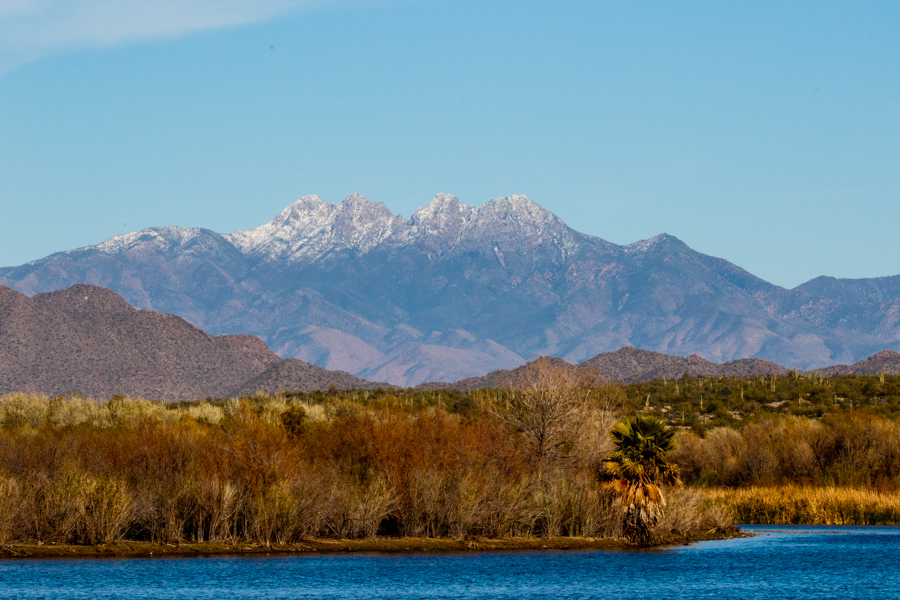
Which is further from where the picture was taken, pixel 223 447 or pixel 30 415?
pixel 30 415

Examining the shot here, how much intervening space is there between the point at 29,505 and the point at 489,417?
78.7ft

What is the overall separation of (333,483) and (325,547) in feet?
8.51

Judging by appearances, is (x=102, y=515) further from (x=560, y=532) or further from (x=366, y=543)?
(x=560, y=532)

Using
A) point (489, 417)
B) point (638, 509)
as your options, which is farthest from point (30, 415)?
point (638, 509)

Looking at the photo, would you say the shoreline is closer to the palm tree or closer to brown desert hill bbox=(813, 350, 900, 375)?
the palm tree

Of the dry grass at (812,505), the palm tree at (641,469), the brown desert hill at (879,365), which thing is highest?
the brown desert hill at (879,365)

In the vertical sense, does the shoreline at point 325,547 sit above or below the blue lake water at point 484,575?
above

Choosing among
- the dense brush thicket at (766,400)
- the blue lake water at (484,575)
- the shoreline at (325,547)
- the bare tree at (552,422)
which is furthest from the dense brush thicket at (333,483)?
the dense brush thicket at (766,400)

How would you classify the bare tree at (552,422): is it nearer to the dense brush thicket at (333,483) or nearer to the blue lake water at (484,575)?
the dense brush thicket at (333,483)

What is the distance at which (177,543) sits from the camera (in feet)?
155

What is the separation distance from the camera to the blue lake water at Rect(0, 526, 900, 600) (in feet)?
131

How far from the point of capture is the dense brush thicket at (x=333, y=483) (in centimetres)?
4659

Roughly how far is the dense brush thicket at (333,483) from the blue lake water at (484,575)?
6.17ft

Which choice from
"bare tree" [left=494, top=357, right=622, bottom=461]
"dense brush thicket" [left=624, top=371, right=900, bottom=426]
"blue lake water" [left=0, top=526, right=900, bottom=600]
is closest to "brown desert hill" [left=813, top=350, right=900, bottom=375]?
"dense brush thicket" [left=624, top=371, right=900, bottom=426]
